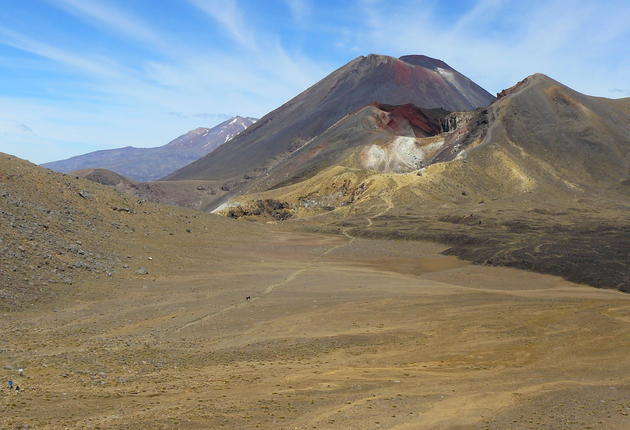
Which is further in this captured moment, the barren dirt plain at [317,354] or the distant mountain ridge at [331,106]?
the distant mountain ridge at [331,106]

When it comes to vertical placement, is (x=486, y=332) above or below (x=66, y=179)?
below

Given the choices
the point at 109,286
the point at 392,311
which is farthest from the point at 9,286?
the point at 392,311

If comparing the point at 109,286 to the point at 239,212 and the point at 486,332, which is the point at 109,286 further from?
the point at 239,212

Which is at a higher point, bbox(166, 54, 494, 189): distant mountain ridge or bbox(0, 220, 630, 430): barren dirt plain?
bbox(166, 54, 494, 189): distant mountain ridge

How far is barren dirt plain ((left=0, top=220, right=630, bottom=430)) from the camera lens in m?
13.9

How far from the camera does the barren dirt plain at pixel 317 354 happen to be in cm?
1393

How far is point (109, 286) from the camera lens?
30719mm

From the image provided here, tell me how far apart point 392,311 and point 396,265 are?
57.5ft

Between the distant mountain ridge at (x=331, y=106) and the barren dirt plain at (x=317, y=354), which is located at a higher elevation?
the distant mountain ridge at (x=331, y=106)

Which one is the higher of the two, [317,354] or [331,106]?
[331,106]

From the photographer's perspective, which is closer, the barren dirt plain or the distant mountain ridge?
the barren dirt plain

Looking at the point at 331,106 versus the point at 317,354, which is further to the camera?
the point at 331,106

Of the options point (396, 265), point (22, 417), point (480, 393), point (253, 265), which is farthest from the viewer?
point (396, 265)

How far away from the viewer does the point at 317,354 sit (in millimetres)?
19875
